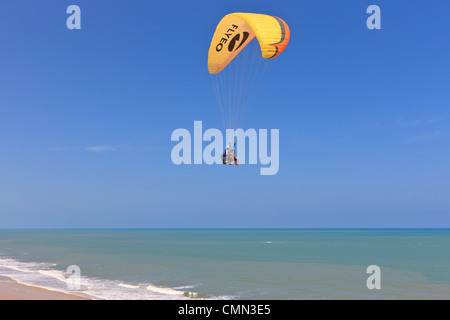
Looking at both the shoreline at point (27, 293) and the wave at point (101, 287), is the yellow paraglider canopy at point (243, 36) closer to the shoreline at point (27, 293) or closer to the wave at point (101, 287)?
the wave at point (101, 287)

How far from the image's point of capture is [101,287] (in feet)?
66.5

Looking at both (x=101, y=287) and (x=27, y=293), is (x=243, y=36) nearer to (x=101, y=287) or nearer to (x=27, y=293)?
(x=101, y=287)

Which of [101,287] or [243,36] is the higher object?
[243,36]

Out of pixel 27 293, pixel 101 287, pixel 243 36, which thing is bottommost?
pixel 101 287

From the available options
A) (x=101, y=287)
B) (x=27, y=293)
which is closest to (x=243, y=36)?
(x=101, y=287)

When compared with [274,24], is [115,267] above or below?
below

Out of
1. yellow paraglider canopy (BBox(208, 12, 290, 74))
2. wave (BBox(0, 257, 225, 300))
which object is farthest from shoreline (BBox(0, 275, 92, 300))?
yellow paraglider canopy (BBox(208, 12, 290, 74))

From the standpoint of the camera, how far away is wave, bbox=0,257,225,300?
59.5 ft

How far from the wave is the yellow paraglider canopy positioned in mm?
12092

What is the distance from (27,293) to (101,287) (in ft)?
12.0

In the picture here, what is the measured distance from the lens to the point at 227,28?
18.4m

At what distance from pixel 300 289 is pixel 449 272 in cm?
1550
